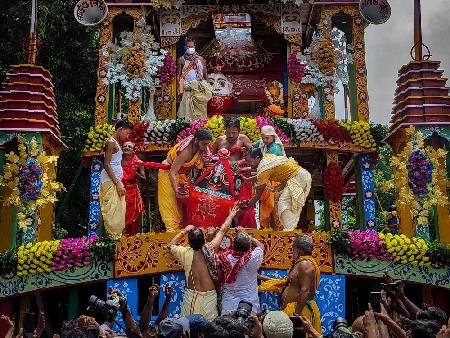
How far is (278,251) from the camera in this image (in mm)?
10859

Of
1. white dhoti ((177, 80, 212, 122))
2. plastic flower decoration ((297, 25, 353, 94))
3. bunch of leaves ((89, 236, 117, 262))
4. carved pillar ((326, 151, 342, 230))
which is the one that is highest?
plastic flower decoration ((297, 25, 353, 94))

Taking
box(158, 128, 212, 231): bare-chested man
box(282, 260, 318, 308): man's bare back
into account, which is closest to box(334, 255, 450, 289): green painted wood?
box(158, 128, 212, 231): bare-chested man

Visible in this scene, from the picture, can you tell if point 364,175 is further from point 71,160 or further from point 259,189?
point 71,160

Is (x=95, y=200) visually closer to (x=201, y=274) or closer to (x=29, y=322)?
(x=201, y=274)

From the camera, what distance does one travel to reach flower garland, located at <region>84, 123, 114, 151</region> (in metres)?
14.1

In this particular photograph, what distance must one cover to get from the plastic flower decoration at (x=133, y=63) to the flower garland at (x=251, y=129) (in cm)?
257

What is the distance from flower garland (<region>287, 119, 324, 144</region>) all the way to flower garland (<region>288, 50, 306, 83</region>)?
2.29 meters

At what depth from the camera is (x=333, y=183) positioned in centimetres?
1437

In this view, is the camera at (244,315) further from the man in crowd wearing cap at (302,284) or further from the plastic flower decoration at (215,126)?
the plastic flower decoration at (215,126)

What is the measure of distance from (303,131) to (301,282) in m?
6.50

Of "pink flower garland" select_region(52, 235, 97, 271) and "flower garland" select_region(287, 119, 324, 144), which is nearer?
"pink flower garland" select_region(52, 235, 97, 271)

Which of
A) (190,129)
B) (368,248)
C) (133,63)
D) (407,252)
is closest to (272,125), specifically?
(190,129)

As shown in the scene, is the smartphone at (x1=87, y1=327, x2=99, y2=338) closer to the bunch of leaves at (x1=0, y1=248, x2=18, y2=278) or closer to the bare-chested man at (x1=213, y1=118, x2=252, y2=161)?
the bunch of leaves at (x1=0, y1=248, x2=18, y2=278)

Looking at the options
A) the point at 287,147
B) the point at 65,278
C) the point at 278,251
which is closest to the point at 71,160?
the point at 287,147
